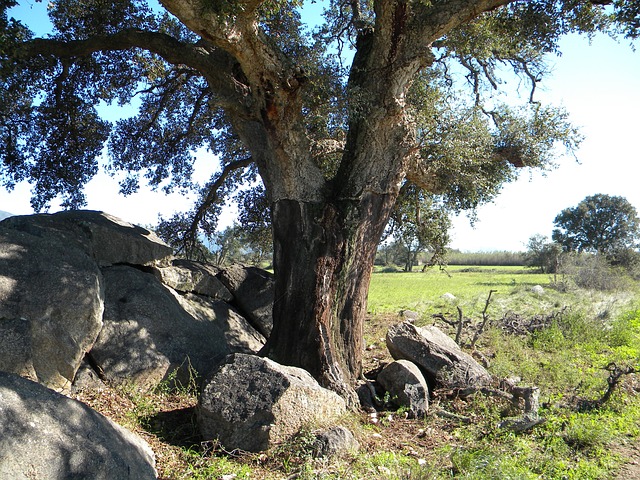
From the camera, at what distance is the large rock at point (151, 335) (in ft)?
25.6

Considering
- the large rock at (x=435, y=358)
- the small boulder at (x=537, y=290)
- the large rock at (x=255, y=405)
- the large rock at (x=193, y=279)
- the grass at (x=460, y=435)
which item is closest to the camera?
the grass at (x=460, y=435)

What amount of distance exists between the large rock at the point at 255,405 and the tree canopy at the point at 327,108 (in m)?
1.50

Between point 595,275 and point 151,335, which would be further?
point 595,275

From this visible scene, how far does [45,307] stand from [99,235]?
2.58 metres

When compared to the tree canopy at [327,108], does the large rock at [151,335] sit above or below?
below

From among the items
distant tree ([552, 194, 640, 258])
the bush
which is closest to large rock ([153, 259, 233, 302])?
the bush

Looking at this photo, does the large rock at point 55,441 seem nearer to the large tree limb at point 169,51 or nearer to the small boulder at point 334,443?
the small boulder at point 334,443

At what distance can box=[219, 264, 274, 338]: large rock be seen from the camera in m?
11.1

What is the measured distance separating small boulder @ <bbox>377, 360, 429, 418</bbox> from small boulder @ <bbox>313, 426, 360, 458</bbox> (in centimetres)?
183

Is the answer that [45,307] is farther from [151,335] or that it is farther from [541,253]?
[541,253]

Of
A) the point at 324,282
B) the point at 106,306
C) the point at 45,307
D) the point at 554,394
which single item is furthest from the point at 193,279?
the point at 554,394

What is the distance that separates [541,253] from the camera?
44469 millimetres

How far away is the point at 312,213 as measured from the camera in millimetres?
8633

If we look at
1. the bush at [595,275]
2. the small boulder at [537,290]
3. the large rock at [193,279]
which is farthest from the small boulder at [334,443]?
the bush at [595,275]
